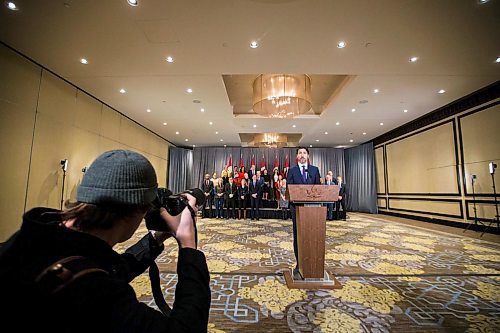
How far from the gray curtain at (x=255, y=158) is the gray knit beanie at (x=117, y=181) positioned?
35.4 feet

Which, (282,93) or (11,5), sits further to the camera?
(282,93)

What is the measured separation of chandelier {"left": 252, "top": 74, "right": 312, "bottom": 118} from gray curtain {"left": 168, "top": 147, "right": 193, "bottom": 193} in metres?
6.92

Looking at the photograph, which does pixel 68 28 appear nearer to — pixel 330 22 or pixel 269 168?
pixel 330 22

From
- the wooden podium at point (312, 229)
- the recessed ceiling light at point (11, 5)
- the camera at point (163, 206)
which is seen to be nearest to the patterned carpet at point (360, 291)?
the wooden podium at point (312, 229)

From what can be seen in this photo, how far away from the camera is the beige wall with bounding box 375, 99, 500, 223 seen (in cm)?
520

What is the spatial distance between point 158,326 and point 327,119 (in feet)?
24.9

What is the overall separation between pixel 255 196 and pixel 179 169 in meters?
5.14

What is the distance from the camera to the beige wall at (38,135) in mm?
3750

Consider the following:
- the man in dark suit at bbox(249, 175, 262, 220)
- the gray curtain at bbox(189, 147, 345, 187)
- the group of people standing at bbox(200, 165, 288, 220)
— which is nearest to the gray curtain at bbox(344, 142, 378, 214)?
the gray curtain at bbox(189, 147, 345, 187)

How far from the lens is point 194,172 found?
11.3m

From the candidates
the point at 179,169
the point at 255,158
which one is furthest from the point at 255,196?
the point at 179,169

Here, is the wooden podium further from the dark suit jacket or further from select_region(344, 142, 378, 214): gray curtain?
select_region(344, 142, 378, 214): gray curtain

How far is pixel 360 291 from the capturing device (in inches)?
79.0

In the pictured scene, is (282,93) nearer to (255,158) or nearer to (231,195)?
(231,195)
